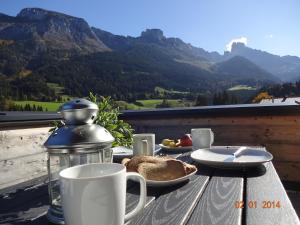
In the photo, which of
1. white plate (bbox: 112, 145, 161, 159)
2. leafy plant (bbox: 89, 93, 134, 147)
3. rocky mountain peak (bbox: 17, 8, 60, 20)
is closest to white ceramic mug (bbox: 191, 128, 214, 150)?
white plate (bbox: 112, 145, 161, 159)

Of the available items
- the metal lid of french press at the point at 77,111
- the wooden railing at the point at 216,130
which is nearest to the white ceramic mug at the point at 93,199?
the metal lid of french press at the point at 77,111

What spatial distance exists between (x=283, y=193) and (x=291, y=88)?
21538 millimetres

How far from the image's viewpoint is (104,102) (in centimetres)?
163

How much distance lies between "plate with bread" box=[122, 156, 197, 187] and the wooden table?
3 cm

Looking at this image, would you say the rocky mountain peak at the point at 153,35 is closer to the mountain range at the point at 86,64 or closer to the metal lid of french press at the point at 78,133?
the mountain range at the point at 86,64

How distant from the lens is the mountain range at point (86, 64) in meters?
49.8

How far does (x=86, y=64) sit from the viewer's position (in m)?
69.8

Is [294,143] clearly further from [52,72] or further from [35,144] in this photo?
[52,72]

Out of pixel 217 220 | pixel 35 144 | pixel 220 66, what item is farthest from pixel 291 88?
pixel 220 66

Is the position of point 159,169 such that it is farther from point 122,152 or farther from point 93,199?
point 122,152

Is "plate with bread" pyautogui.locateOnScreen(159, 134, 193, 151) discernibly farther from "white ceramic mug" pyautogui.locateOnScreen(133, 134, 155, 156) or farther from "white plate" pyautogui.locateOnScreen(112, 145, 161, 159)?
"white ceramic mug" pyautogui.locateOnScreen(133, 134, 155, 156)

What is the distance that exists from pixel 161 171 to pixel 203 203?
24 cm

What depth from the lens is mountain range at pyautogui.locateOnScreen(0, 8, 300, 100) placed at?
49.8 metres

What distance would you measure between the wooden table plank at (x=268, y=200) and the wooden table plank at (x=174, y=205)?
0.16 meters
